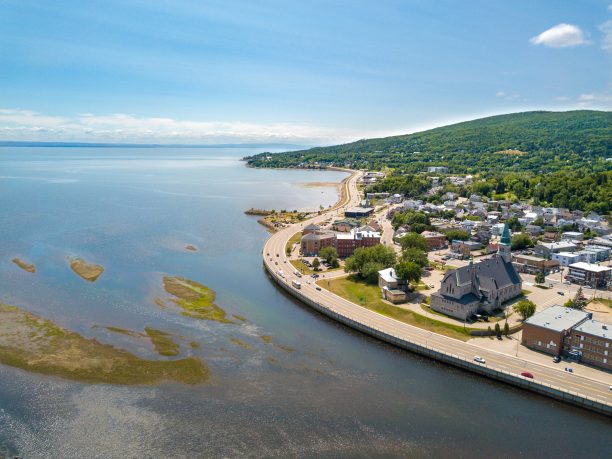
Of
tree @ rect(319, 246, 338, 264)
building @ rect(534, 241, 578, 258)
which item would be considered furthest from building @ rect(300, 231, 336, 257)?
building @ rect(534, 241, 578, 258)

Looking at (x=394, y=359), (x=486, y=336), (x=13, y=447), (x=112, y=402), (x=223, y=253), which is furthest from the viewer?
(x=223, y=253)

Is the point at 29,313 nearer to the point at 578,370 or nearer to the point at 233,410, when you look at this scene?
the point at 233,410

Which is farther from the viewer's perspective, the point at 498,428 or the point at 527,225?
the point at 527,225

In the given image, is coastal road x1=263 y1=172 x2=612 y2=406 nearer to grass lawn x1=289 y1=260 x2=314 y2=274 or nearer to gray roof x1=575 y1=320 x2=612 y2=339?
grass lawn x1=289 y1=260 x2=314 y2=274

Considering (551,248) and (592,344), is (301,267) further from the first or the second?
(551,248)

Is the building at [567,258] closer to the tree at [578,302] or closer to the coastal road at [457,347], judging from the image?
the tree at [578,302]

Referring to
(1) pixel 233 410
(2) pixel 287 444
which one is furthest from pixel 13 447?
(2) pixel 287 444

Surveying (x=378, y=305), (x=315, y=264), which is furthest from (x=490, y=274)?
(x=315, y=264)
